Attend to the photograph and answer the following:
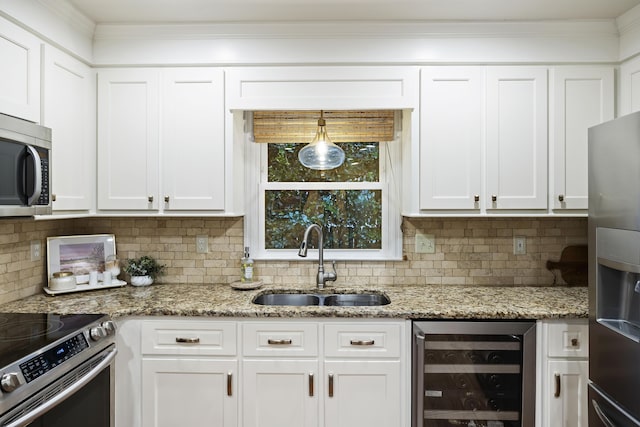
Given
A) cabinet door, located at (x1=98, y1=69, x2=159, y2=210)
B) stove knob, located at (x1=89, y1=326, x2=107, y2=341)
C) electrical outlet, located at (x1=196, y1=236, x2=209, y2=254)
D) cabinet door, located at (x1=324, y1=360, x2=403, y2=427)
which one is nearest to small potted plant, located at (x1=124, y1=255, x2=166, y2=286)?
electrical outlet, located at (x1=196, y1=236, x2=209, y2=254)

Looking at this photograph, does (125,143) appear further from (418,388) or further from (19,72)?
(418,388)

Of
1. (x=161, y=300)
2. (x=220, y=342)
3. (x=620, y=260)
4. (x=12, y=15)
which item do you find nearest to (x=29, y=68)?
(x=12, y=15)

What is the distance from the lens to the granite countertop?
6.47ft

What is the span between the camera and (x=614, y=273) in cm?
169

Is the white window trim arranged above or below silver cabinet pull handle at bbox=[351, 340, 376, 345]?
above

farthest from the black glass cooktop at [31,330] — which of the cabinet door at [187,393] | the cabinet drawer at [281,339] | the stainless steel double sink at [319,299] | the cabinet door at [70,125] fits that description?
the stainless steel double sink at [319,299]

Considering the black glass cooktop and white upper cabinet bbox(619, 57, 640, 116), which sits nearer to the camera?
the black glass cooktop

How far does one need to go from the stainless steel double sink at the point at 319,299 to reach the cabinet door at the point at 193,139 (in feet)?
2.09

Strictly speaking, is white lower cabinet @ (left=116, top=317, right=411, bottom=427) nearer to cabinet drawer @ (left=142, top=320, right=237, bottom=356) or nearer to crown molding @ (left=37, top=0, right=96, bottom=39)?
cabinet drawer @ (left=142, top=320, right=237, bottom=356)

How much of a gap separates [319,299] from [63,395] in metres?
1.37

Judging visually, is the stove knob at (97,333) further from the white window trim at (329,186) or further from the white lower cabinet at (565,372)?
the white lower cabinet at (565,372)

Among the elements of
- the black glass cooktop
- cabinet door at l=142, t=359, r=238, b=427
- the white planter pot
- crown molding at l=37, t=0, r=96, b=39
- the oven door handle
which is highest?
crown molding at l=37, t=0, r=96, b=39

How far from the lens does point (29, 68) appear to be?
6.23ft

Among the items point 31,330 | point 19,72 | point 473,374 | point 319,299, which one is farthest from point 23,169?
point 473,374
